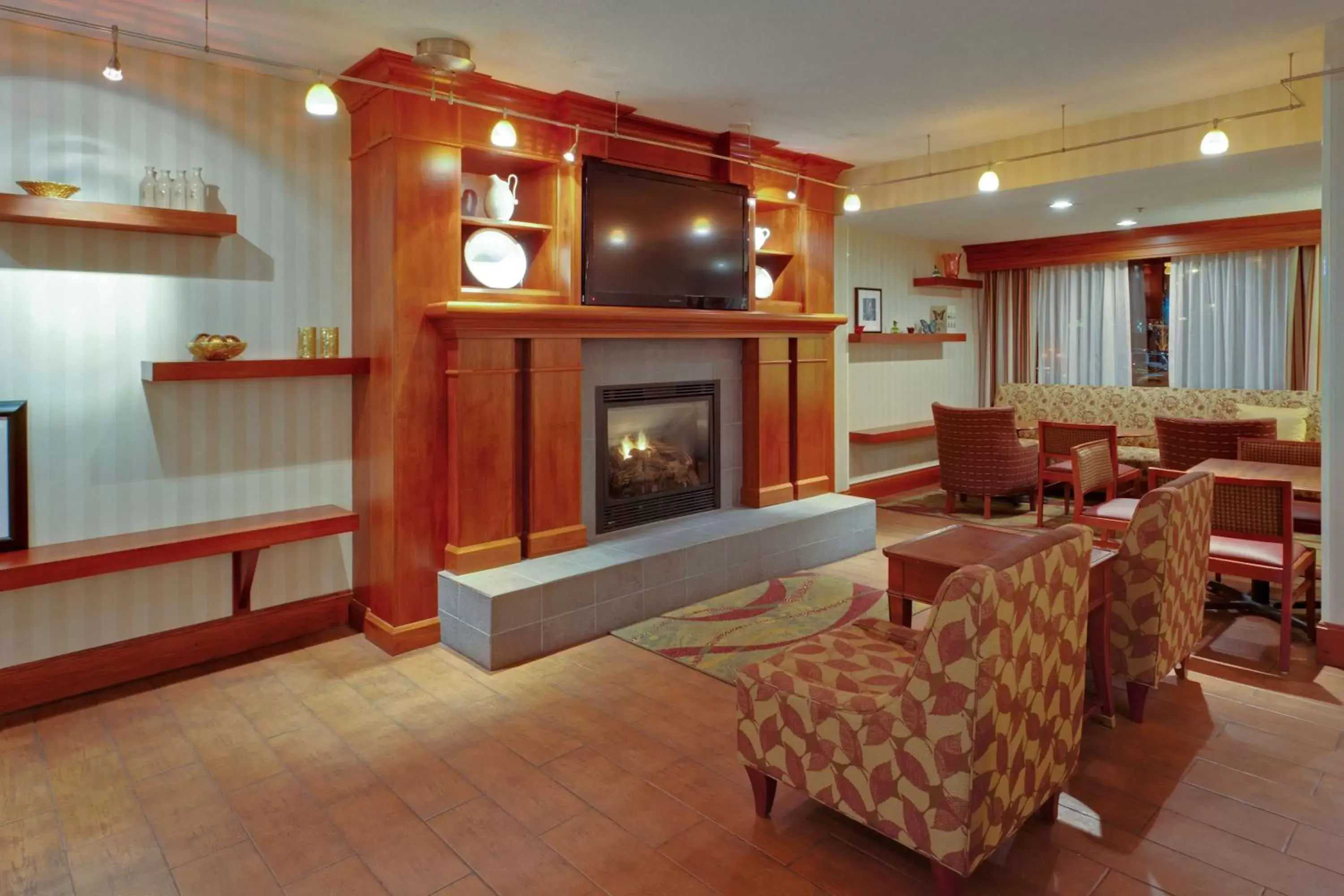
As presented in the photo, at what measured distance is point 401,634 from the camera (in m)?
3.87

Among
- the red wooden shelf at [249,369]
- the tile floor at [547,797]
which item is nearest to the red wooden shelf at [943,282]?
the tile floor at [547,797]

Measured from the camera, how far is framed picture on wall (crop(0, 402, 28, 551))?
322 centimetres

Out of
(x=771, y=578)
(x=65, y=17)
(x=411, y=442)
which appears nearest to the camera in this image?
(x=65, y=17)

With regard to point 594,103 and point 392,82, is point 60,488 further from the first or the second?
point 594,103

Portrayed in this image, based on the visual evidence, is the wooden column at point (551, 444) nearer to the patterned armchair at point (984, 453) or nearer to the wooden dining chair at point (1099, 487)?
the wooden dining chair at point (1099, 487)

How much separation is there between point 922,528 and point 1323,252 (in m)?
3.29

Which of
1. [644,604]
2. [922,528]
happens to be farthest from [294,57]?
[922,528]

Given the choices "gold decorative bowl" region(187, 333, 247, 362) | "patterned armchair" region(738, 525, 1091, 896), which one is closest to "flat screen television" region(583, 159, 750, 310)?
"gold decorative bowl" region(187, 333, 247, 362)

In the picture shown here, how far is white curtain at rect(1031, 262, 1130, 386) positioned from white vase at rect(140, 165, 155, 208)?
7.65 meters

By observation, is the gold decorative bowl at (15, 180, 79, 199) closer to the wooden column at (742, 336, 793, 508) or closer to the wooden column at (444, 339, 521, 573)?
the wooden column at (444, 339, 521, 573)

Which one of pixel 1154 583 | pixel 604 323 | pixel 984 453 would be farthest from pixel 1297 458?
pixel 604 323

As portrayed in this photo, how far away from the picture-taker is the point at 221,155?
371 centimetres

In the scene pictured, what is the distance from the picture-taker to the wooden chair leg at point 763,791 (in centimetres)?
247

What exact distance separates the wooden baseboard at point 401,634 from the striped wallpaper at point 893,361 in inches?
146
